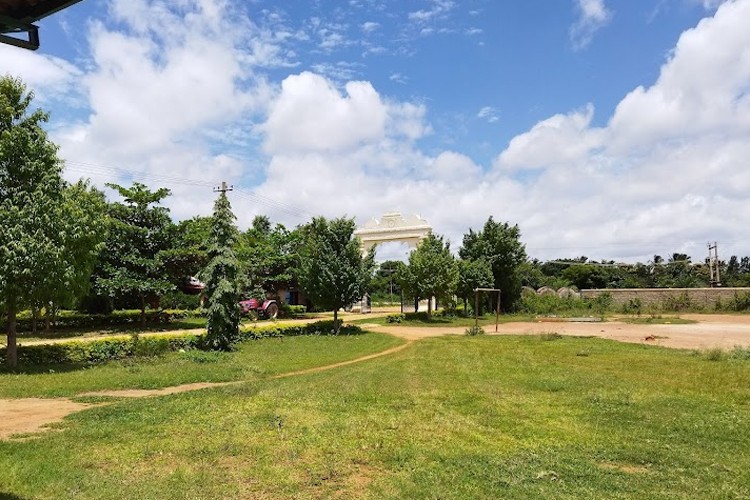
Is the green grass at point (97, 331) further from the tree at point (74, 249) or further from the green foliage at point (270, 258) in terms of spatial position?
the tree at point (74, 249)

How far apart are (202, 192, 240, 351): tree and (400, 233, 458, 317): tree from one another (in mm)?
18126

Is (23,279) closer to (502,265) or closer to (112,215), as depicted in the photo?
(112,215)

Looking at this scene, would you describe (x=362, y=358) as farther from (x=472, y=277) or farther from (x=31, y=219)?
(x=472, y=277)

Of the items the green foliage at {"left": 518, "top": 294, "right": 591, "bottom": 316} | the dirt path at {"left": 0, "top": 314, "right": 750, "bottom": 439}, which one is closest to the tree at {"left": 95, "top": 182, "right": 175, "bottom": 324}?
the dirt path at {"left": 0, "top": 314, "right": 750, "bottom": 439}

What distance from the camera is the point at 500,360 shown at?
18.2 metres

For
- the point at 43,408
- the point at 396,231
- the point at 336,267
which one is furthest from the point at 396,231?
the point at 43,408

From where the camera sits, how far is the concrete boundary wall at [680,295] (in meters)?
50.5

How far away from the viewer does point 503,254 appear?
167 feet

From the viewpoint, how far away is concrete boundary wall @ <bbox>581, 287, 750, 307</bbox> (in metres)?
50.5

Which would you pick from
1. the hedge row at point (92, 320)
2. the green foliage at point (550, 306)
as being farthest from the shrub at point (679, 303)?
the hedge row at point (92, 320)

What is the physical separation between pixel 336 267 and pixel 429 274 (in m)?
12.1

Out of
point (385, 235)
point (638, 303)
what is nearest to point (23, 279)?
point (385, 235)

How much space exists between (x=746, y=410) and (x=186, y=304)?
139ft

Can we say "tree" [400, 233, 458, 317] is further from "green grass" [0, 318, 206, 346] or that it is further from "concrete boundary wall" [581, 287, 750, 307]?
"concrete boundary wall" [581, 287, 750, 307]
